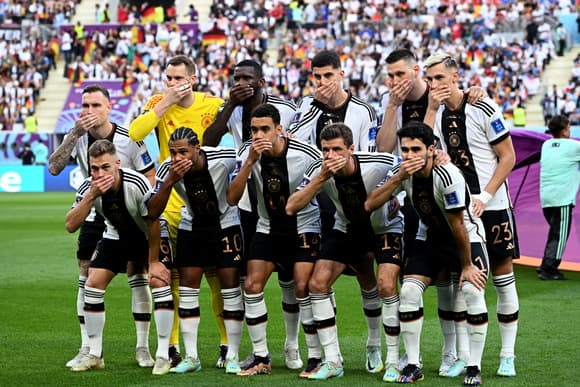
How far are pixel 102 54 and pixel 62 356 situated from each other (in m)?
35.3

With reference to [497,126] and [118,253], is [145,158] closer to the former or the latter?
[118,253]

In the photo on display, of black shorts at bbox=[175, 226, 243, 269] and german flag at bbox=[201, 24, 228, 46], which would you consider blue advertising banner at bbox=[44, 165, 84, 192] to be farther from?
black shorts at bbox=[175, 226, 243, 269]

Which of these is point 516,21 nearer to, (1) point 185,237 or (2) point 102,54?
(2) point 102,54

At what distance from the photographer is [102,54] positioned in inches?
1670

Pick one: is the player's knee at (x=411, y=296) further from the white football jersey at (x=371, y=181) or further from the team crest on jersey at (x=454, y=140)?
the team crest on jersey at (x=454, y=140)

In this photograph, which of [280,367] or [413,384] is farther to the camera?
[280,367]

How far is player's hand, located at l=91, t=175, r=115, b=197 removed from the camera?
294 inches

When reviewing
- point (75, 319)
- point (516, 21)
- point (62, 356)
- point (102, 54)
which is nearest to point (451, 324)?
point (62, 356)

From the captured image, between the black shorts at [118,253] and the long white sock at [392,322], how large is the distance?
195cm

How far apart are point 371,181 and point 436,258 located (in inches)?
28.4

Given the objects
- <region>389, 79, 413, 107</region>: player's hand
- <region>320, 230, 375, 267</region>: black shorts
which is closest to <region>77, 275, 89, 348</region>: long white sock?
<region>320, 230, 375, 267</region>: black shorts

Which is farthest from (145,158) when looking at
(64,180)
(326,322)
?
(64,180)

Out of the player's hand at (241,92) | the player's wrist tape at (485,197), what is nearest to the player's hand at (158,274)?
the player's hand at (241,92)

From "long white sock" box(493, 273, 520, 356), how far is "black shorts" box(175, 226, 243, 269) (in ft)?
6.43
